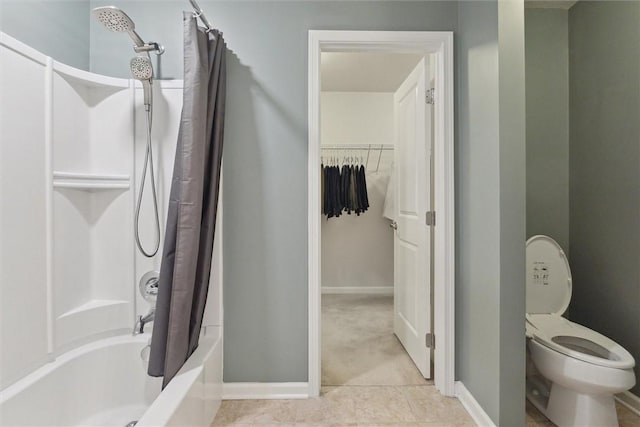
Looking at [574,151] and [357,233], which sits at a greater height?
[574,151]

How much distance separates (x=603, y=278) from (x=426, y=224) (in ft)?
3.83

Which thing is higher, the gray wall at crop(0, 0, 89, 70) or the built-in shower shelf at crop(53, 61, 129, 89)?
the gray wall at crop(0, 0, 89, 70)

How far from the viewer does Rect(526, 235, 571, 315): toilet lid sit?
197cm

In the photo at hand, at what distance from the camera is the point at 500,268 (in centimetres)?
150

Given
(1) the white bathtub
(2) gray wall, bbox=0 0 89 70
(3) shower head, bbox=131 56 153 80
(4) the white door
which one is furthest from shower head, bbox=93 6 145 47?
(4) the white door

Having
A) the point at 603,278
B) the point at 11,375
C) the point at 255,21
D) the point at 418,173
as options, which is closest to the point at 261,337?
the point at 11,375

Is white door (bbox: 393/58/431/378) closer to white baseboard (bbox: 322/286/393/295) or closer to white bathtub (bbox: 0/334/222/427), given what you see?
A: white bathtub (bbox: 0/334/222/427)

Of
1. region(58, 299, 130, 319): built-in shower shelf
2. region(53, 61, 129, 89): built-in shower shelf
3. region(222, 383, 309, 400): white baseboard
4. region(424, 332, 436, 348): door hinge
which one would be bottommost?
region(222, 383, 309, 400): white baseboard

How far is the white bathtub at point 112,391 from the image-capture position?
1.27 meters

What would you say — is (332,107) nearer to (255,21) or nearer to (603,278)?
(255,21)

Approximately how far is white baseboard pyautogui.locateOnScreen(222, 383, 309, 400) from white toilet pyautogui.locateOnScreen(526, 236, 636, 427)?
130 centimetres

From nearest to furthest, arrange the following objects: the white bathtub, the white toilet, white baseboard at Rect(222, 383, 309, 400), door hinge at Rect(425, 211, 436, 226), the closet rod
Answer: the white bathtub, the white toilet, white baseboard at Rect(222, 383, 309, 400), door hinge at Rect(425, 211, 436, 226), the closet rod

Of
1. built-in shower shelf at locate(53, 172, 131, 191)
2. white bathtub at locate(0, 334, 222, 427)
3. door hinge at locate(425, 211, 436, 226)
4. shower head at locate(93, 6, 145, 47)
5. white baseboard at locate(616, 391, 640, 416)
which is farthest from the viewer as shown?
door hinge at locate(425, 211, 436, 226)

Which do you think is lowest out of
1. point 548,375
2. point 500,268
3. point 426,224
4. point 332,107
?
point 548,375
